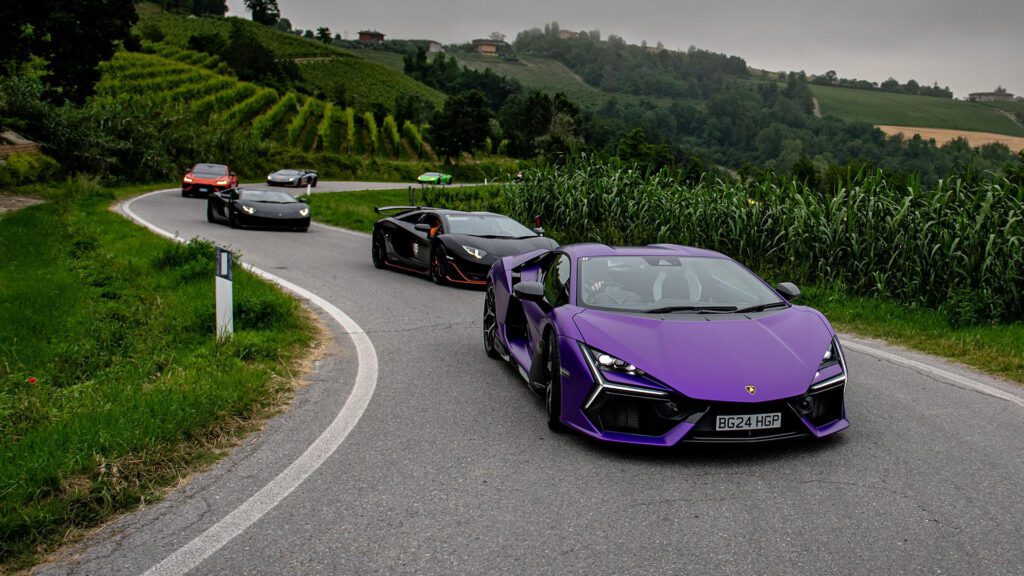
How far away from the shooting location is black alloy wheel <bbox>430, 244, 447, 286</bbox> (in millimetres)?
13750

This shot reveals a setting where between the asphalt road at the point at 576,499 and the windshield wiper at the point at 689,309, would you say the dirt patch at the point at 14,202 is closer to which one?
the asphalt road at the point at 576,499

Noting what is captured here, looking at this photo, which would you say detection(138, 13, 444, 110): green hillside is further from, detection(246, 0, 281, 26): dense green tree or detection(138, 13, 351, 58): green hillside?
detection(246, 0, 281, 26): dense green tree

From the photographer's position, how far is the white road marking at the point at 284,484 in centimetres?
371

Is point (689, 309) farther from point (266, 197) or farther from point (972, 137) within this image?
point (972, 137)

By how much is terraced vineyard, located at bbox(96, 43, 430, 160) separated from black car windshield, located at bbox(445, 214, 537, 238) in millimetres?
51636

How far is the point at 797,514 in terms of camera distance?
420 cm

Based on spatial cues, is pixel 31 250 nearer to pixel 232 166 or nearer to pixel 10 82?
pixel 10 82

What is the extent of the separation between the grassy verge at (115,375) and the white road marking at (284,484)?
1.83 feet

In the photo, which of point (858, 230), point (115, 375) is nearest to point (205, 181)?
point (858, 230)

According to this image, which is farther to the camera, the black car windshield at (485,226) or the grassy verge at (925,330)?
the black car windshield at (485,226)

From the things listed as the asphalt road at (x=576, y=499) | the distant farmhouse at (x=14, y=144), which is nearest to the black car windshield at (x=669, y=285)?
the asphalt road at (x=576, y=499)

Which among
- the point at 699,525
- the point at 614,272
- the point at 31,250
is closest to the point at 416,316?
the point at 614,272

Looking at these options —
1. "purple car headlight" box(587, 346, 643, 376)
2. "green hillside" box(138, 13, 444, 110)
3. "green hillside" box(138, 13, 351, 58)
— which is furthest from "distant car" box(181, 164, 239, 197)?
"green hillside" box(138, 13, 351, 58)

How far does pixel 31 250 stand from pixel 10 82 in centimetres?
2819
